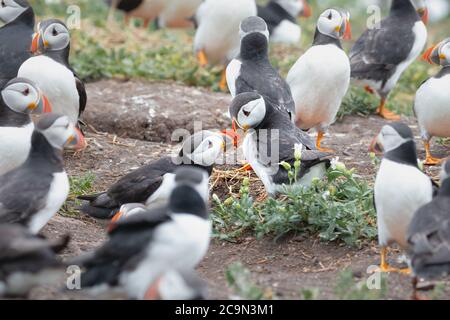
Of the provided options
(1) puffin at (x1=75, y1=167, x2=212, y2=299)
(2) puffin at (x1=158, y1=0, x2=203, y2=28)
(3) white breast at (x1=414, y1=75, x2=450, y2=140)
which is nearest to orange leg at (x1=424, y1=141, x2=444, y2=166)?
(3) white breast at (x1=414, y1=75, x2=450, y2=140)

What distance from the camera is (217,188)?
8078 mm

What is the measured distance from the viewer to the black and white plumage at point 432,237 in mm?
5281

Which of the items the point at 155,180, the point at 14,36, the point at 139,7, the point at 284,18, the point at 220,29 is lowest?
the point at 139,7

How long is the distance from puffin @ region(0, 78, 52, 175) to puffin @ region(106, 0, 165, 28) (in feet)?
19.7

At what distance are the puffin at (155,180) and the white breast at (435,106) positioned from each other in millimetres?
1970

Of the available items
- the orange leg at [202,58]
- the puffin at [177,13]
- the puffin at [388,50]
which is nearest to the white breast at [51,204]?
the puffin at [388,50]

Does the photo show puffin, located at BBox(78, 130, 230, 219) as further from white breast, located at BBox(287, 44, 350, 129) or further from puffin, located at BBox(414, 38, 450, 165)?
puffin, located at BBox(414, 38, 450, 165)

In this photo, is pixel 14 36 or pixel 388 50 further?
pixel 388 50

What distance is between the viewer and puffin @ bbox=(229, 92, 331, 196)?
23.5 feet

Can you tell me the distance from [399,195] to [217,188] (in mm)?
2555

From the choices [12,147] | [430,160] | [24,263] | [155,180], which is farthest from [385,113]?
[24,263]

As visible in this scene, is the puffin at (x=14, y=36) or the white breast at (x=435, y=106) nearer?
the white breast at (x=435, y=106)

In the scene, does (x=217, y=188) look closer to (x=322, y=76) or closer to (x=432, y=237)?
(x=322, y=76)

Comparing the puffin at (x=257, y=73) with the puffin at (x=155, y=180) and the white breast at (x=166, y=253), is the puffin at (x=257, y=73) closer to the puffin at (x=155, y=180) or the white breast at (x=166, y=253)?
the puffin at (x=155, y=180)
